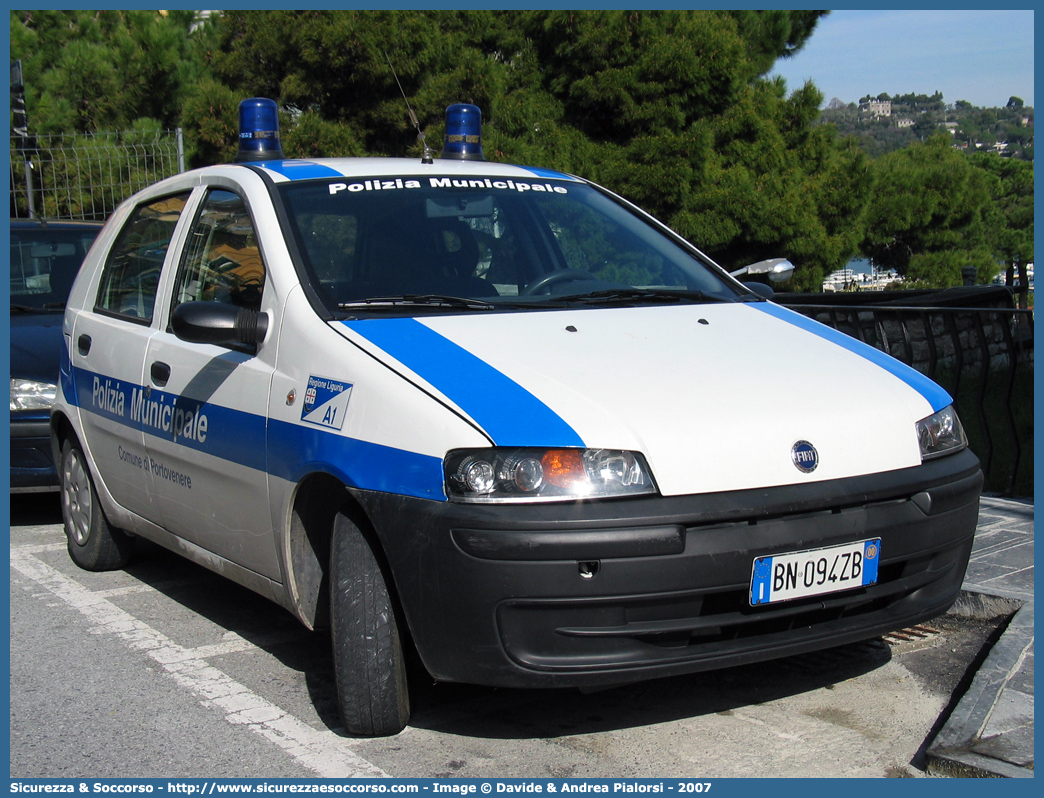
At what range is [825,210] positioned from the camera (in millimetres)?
18906

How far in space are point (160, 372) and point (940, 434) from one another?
2.67 metres

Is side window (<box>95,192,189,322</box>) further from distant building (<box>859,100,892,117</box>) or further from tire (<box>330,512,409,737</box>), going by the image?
distant building (<box>859,100,892,117</box>)

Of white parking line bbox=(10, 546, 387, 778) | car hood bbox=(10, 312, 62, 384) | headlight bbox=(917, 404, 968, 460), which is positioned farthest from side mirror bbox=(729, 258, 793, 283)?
car hood bbox=(10, 312, 62, 384)

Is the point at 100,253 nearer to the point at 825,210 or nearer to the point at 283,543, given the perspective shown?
the point at 283,543

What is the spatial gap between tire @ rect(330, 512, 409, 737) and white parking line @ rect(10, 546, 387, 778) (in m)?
0.13

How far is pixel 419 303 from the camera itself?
365 cm

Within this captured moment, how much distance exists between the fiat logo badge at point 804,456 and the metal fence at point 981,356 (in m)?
3.20

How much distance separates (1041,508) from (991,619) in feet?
3.49

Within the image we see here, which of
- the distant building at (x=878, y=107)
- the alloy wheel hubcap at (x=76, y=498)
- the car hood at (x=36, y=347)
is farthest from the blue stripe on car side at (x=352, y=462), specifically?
the distant building at (x=878, y=107)

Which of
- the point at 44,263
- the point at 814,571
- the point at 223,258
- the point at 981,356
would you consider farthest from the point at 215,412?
the point at 981,356

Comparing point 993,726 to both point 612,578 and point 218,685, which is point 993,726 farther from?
point 218,685

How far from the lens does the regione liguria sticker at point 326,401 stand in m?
3.20

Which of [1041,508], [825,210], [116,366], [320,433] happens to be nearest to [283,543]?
[320,433]

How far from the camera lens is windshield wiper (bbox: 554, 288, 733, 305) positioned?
3912 millimetres
